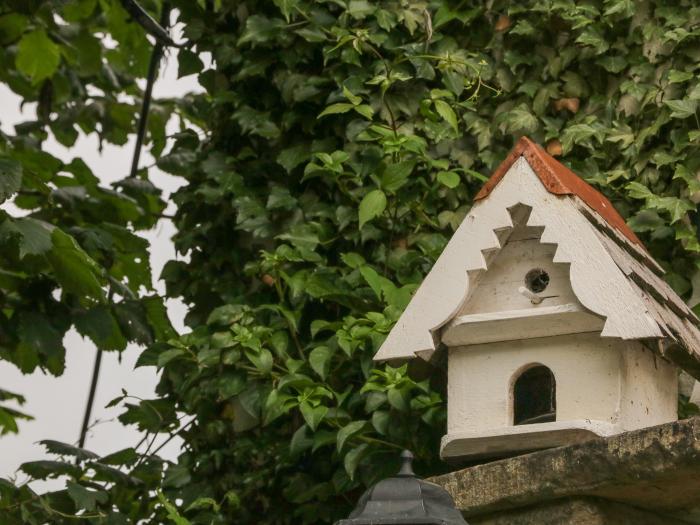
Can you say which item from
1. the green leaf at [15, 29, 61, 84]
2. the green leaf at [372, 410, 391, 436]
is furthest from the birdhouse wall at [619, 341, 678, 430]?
the green leaf at [15, 29, 61, 84]

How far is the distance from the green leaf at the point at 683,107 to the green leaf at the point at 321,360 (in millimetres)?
1061

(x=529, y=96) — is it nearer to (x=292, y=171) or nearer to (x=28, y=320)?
(x=292, y=171)

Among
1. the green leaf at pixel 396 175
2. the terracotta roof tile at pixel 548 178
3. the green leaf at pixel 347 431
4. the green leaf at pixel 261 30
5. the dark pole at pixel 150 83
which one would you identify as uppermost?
the dark pole at pixel 150 83

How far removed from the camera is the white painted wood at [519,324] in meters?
3.00

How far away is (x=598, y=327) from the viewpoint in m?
3.00

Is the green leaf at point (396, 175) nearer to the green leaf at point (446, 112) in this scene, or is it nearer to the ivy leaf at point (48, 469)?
the green leaf at point (446, 112)

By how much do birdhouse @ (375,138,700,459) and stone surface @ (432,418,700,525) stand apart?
26cm

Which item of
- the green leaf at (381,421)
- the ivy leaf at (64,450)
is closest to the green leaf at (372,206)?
the green leaf at (381,421)

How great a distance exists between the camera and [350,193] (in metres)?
4.03

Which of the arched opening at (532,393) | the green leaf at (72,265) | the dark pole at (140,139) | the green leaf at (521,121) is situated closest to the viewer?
the arched opening at (532,393)

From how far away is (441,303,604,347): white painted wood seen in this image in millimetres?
3000

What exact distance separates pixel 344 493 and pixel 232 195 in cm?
99

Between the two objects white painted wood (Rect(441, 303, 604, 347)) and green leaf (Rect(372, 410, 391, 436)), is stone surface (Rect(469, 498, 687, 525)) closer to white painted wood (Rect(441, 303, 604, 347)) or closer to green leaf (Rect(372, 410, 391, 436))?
white painted wood (Rect(441, 303, 604, 347))

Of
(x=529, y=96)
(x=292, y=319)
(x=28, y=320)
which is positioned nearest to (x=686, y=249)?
(x=529, y=96)
